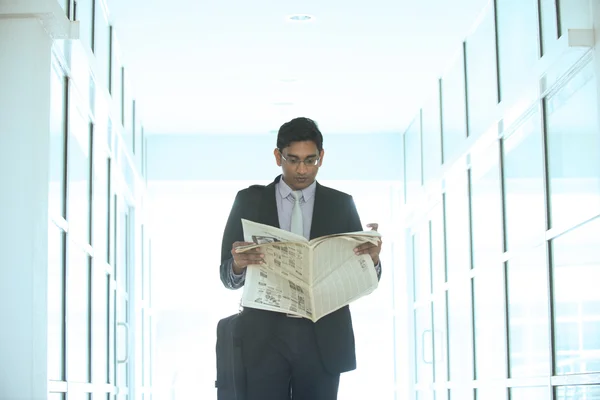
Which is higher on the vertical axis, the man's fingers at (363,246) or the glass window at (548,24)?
the glass window at (548,24)

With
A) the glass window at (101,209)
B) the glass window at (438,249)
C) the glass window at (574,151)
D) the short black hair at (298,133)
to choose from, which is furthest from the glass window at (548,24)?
the glass window at (438,249)

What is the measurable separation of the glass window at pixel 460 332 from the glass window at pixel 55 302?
7.04 feet

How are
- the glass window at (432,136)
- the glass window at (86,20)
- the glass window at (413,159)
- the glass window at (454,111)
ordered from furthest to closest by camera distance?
the glass window at (413,159), the glass window at (432,136), the glass window at (454,111), the glass window at (86,20)

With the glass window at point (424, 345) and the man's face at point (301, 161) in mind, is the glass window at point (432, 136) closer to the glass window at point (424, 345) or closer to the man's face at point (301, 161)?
the glass window at point (424, 345)

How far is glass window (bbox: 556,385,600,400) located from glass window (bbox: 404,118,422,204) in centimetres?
294

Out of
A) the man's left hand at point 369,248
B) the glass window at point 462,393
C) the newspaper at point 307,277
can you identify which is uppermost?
the man's left hand at point 369,248

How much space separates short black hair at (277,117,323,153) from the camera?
8.45 feet

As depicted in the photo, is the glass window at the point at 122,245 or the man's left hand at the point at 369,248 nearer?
the man's left hand at the point at 369,248

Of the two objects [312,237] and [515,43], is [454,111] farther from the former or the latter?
[312,237]

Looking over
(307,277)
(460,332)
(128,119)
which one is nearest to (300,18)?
(128,119)

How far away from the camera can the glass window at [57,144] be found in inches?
112

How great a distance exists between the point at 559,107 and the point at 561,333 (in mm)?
716

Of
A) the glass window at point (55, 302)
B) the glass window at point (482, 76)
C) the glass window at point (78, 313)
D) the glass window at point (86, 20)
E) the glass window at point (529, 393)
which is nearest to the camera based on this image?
the glass window at point (55, 302)

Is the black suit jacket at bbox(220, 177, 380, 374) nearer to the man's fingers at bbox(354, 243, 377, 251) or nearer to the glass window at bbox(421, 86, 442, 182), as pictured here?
the man's fingers at bbox(354, 243, 377, 251)
